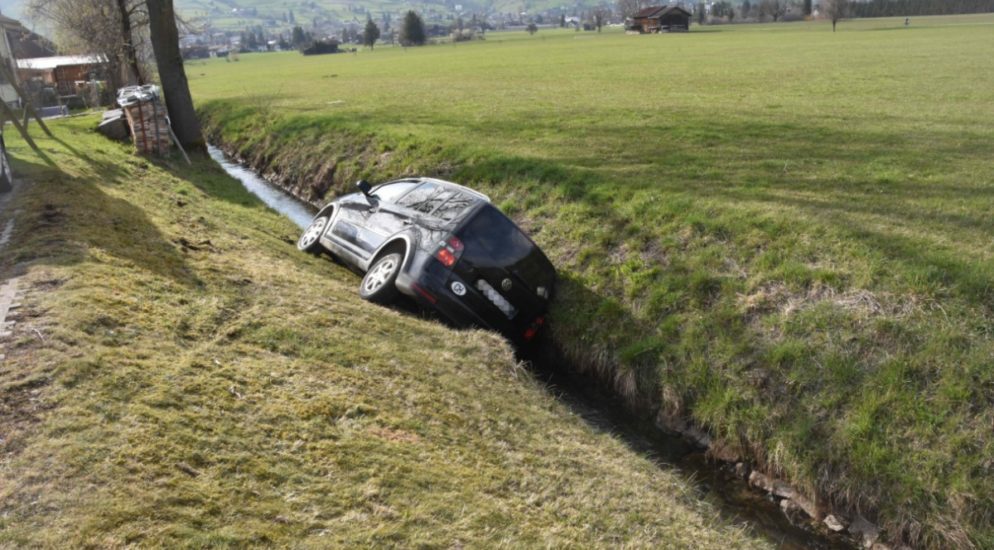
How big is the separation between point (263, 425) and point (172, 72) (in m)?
16.5

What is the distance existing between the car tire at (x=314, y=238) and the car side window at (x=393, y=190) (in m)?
1.15

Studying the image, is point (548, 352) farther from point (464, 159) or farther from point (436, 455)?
point (464, 159)

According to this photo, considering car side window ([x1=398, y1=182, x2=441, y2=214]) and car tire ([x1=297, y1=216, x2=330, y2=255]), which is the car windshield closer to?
car side window ([x1=398, y1=182, x2=441, y2=214])

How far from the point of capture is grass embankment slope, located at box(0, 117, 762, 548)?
3.89 metres

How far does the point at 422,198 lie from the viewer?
10117 millimetres

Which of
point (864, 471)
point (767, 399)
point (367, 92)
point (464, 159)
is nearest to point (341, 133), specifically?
point (464, 159)

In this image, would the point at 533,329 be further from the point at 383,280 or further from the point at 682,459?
the point at 682,459

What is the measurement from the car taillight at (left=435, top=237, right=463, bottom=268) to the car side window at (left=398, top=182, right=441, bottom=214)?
108 centimetres

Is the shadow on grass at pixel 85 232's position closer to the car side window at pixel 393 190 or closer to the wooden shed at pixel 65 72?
the car side window at pixel 393 190

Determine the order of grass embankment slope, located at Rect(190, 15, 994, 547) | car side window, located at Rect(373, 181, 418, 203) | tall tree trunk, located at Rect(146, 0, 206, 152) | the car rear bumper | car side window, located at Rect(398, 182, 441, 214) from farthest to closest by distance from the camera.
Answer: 1. tall tree trunk, located at Rect(146, 0, 206, 152)
2. car side window, located at Rect(373, 181, 418, 203)
3. car side window, located at Rect(398, 182, 441, 214)
4. the car rear bumper
5. grass embankment slope, located at Rect(190, 15, 994, 547)

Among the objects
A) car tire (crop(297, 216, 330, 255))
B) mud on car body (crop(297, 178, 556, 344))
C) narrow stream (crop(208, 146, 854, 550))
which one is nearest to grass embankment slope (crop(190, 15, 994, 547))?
narrow stream (crop(208, 146, 854, 550))

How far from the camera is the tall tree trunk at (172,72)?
57.4 ft

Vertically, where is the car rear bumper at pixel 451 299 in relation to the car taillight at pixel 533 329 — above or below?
above

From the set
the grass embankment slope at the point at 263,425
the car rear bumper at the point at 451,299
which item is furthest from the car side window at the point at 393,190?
the grass embankment slope at the point at 263,425
